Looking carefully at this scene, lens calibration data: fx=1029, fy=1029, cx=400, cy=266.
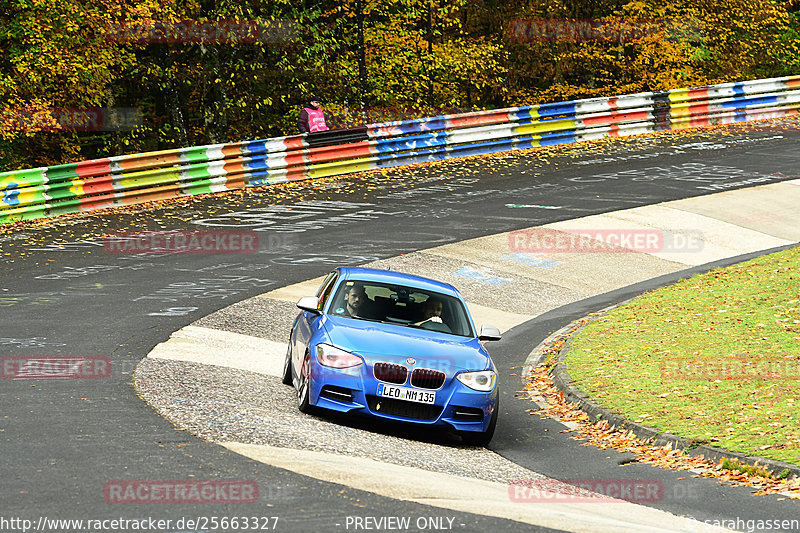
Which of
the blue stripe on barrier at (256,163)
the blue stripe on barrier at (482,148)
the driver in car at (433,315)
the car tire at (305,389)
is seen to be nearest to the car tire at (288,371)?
the car tire at (305,389)

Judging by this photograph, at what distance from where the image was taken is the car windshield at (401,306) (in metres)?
11.2

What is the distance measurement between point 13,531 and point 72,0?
22567 millimetres

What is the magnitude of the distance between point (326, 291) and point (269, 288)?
5.29m

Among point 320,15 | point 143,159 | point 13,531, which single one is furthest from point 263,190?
point 13,531

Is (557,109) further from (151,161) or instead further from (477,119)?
(151,161)

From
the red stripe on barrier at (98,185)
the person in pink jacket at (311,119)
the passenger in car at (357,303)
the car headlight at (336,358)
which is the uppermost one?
the person in pink jacket at (311,119)

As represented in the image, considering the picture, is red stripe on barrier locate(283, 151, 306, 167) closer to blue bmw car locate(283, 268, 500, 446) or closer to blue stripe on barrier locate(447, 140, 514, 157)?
blue stripe on barrier locate(447, 140, 514, 157)

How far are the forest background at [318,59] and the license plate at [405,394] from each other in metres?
18.7

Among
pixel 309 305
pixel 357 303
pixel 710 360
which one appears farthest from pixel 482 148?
pixel 309 305

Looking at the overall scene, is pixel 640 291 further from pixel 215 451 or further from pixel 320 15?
pixel 320 15

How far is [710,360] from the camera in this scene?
12.9 m

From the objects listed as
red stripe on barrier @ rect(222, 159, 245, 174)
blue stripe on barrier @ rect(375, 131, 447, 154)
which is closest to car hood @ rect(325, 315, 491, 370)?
red stripe on barrier @ rect(222, 159, 245, 174)

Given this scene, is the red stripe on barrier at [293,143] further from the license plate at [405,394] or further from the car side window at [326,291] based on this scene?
the license plate at [405,394]

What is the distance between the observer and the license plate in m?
9.96
